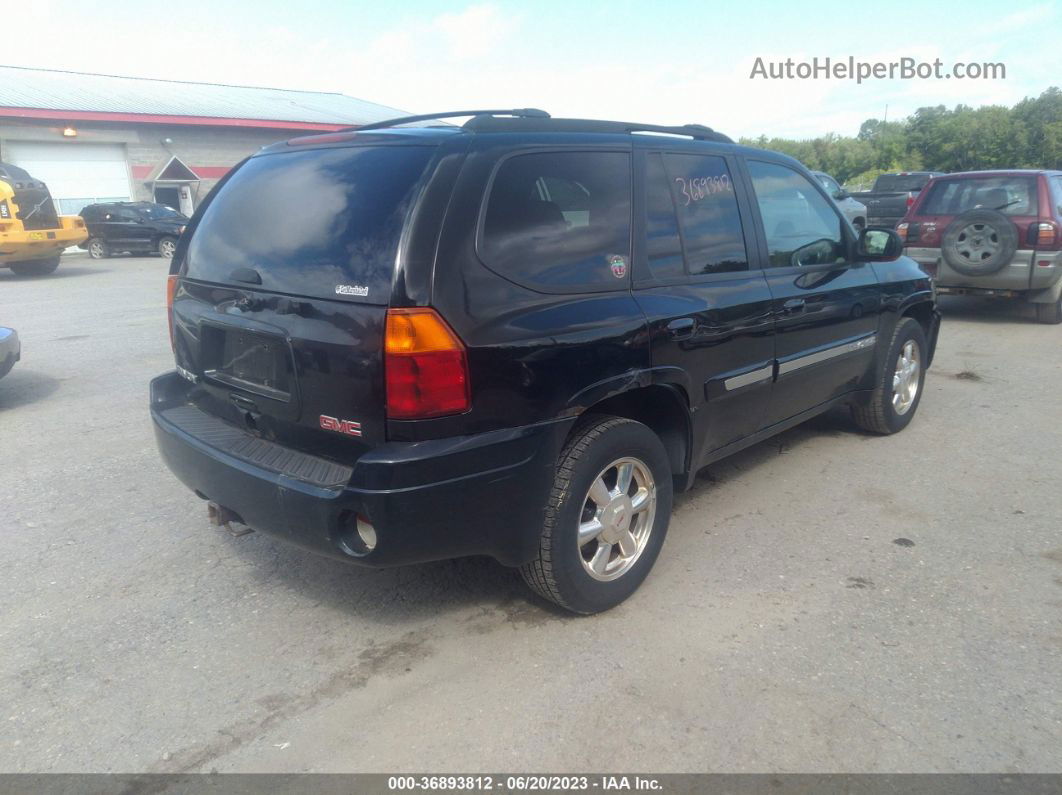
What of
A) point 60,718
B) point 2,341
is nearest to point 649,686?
point 60,718

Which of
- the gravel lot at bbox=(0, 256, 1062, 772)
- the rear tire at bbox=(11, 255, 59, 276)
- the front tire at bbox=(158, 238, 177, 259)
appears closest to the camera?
the gravel lot at bbox=(0, 256, 1062, 772)

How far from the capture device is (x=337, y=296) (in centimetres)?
281

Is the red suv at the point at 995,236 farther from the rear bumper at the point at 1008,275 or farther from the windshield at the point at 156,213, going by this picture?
the windshield at the point at 156,213

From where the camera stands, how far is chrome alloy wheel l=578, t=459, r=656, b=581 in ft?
10.7

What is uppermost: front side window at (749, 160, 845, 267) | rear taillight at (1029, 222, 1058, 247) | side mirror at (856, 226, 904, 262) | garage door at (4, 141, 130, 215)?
garage door at (4, 141, 130, 215)

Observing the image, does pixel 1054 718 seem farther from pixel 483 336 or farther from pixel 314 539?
pixel 314 539

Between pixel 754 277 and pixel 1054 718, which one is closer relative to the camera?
pixel 1054 718

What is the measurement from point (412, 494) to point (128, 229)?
21622 mm

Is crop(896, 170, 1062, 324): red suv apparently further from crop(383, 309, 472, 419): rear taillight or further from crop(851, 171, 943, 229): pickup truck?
crop(383, 309, 472, 419): rear taillight

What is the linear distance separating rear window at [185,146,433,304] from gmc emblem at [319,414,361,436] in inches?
16.5

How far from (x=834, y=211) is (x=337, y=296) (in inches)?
128

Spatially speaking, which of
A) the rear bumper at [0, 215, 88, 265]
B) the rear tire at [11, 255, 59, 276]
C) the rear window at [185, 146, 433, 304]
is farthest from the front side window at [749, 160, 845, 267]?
the rear tire at [11, 255, 59, 276]

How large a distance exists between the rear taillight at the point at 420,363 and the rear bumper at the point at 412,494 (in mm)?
128

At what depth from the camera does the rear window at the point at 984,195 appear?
9.28 metres
